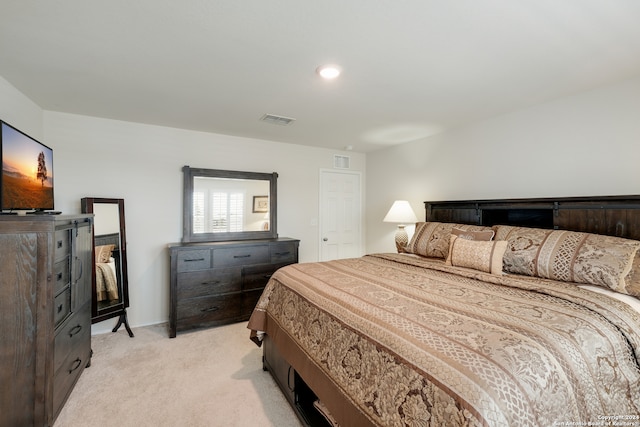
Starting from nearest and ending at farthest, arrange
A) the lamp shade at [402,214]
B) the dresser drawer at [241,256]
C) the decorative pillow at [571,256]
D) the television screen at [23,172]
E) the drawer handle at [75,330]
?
the television screen at [23,172]
the decorative pillow at [571,256]
the drawer handle at [75,330]
the dresser drawer at [241,256]
the lamp shade at [402,214]

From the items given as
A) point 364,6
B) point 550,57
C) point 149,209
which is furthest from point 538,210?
point 149,209

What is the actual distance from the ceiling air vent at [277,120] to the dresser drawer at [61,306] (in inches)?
88.6

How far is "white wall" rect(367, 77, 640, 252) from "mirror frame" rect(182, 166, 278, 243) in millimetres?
1919

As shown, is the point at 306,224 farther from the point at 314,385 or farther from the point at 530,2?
the point at 530,2

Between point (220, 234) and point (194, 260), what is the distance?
59cm

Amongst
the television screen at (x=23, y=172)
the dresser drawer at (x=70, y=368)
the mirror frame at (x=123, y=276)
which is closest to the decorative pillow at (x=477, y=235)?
the dresser drawer at (x=70, y=368)

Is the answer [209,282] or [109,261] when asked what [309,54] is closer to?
[209,282]

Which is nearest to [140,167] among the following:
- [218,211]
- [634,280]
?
[218,211]

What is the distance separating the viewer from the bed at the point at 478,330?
920 mm

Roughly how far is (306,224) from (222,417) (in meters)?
2.80

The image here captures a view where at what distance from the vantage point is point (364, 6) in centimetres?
140

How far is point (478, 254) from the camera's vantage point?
2.24 metres

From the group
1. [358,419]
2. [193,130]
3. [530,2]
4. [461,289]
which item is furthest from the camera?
[193,130]

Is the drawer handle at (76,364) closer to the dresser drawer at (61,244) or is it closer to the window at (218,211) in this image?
the dresser drawer at (61,244)
